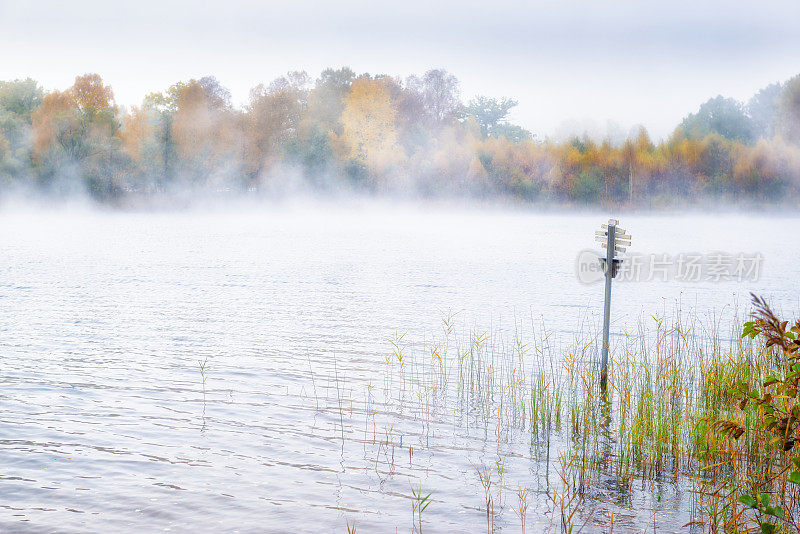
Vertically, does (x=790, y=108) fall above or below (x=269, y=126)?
above

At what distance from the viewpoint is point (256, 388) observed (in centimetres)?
1034

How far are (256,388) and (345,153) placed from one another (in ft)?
257

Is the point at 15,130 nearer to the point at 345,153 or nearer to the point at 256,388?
the point at 345,153

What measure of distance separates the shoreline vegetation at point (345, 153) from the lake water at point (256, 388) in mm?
49143

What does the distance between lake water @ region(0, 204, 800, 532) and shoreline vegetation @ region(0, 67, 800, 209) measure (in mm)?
49143

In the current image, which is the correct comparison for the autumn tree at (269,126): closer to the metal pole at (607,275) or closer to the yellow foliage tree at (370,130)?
the yellow foliage tree at (370,130)

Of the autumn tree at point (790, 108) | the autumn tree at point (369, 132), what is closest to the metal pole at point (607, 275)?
the autumn tree at point (369, 132)

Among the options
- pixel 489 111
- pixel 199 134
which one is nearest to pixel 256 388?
pixel 199 134

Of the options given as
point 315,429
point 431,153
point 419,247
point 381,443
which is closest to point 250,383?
point 315,429

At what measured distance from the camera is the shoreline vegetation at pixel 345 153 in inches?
2990

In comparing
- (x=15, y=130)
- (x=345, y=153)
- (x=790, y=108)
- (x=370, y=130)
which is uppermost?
(x=790, y=108)

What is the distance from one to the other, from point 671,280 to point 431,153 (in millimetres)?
62494

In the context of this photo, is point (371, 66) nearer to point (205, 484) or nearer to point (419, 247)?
point (419, 247)

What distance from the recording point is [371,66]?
107562 millimetres
